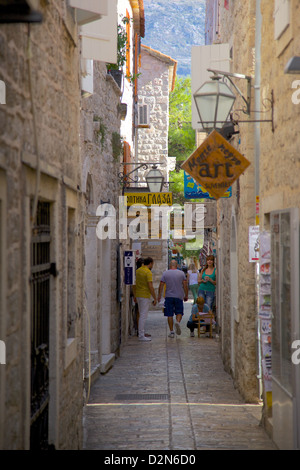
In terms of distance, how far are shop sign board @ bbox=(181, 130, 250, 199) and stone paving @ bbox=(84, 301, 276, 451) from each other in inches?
106

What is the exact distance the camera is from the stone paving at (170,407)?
744 centimetres

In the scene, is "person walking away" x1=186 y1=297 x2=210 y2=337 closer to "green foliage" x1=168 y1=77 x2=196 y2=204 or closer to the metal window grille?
the metal window grille

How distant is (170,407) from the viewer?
9.35 m

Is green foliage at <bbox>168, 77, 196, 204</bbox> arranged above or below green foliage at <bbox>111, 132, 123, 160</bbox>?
above

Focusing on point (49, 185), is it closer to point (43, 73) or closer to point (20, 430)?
point (43, 73)

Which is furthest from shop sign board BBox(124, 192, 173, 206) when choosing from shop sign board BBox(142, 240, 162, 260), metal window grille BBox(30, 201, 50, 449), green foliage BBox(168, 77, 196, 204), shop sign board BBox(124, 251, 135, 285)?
green foliage BBox(168, 77, 196, 204)

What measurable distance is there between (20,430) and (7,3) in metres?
2.44

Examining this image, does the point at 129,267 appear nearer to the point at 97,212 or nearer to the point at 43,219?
the point at 97,212

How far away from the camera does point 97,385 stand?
1115 centimetres

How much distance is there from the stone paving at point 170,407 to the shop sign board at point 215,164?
8.80 feet

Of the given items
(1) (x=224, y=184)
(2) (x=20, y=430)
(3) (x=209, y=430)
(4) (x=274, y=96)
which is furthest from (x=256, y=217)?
(2) (x=20, y=430)

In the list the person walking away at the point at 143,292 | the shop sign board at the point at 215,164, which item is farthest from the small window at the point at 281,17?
the person walking away at the point at 143,292

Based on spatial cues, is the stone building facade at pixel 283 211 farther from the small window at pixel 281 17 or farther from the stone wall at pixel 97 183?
the stone wall at pixel 97 183

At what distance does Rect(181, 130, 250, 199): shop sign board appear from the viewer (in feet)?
26.9
